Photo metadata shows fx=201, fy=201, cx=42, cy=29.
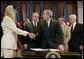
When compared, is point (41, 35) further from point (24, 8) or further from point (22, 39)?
point (24, 8)

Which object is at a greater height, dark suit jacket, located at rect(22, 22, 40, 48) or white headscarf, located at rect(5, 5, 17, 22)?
white headscarf, located at rect(5, 5, 17, 22)

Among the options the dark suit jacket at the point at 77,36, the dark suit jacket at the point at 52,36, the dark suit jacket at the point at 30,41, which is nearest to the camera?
the dark suit jacket at the point at 52,36

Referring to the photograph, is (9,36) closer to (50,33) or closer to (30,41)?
(50,33)

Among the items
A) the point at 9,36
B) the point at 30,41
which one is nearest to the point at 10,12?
the point at 9,36

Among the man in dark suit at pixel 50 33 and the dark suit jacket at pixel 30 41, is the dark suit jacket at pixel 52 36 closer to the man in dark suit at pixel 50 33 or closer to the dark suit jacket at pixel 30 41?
the man in dark suit at pixel 50 33

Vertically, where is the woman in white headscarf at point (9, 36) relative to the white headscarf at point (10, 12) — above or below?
below

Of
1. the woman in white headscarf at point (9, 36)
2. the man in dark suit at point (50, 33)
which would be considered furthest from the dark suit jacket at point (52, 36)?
the woman in white headscarf at point (9, 36)

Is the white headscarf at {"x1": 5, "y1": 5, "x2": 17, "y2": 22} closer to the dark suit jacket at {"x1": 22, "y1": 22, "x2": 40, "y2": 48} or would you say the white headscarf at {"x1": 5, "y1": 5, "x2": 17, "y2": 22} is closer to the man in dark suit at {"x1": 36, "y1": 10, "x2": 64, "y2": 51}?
the man in dark suit at {"x1": 36, "y1": 10, "x2": 64, "y2": 51}

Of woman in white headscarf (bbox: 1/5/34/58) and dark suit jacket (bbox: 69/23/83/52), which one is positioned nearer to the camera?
woman in white headscarf (bbox: 1/5/34/58)

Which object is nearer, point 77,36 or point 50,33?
point 50,33

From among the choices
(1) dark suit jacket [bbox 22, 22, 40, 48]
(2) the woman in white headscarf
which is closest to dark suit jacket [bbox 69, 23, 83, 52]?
(1) dark suit jacket [bbox 22, 22, 40, 48]

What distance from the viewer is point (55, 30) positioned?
3754mm

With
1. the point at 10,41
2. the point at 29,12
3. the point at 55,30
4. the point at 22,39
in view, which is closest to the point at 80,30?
the point at 55,30

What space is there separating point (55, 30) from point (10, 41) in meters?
0.86
